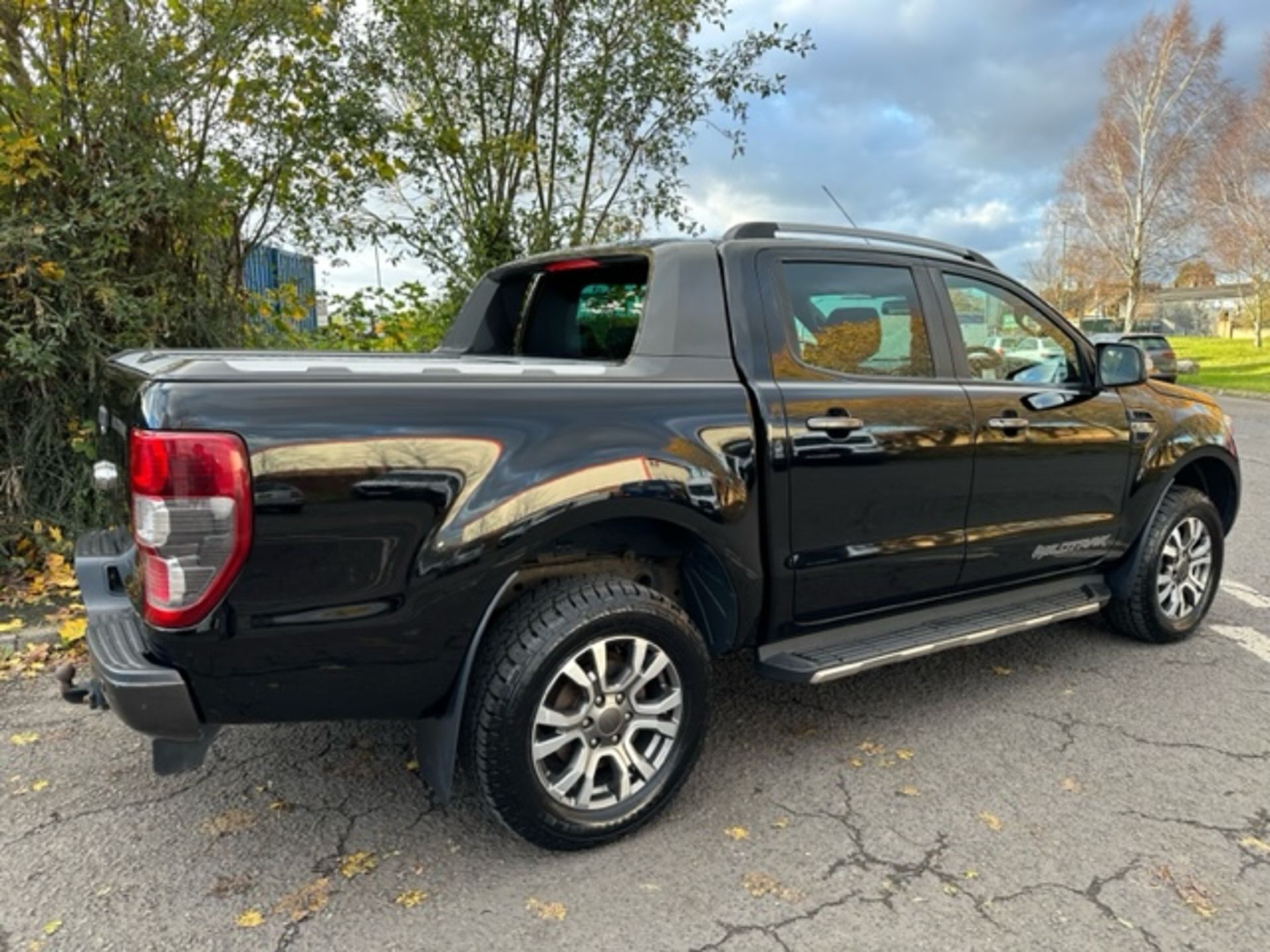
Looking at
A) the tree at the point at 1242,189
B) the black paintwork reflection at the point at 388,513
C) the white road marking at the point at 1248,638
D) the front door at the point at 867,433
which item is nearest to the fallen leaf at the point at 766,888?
the front door at the point at 867,433

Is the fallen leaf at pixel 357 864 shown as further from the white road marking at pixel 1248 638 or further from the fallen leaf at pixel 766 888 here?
the white road marking at pixel 1248 638

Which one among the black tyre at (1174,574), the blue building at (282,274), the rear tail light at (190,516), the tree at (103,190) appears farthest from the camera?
the blue building at (282,274)

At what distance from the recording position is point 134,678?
216 cm

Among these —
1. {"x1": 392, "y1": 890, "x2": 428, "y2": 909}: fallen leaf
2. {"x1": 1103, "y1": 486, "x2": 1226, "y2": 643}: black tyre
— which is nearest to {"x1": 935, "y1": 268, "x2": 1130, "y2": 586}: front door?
{"x1": 1103, "y1": 486, "x2": 1226, "y2": 643}: black tyre

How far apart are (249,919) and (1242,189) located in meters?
32.2

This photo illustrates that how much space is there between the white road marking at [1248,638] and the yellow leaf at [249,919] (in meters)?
4.35

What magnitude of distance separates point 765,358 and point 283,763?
7.46 feet

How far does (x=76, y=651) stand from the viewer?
13.8 ft

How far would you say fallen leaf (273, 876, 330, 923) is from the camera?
2.38 metres

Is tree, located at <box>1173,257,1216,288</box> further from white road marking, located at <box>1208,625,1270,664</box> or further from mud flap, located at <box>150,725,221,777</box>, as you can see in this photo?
mud flap, located at <box>150,725,221,777</box>

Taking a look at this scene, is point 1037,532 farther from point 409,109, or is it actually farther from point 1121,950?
point 409,109

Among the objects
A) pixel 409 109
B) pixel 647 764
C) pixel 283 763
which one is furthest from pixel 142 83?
pixel 647 764

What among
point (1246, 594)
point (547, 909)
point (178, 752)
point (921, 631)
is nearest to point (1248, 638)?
point (1246, 594)

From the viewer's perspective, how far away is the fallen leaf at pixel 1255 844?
2637 mm
